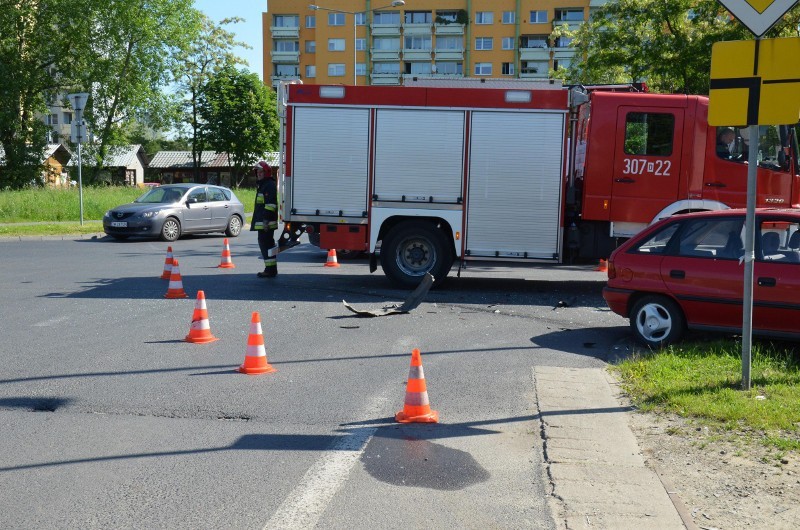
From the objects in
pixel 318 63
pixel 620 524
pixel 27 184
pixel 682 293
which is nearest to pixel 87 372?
pixel 620 524

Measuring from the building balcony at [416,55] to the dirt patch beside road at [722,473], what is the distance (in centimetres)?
7417

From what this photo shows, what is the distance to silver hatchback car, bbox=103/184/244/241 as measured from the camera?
861 inches

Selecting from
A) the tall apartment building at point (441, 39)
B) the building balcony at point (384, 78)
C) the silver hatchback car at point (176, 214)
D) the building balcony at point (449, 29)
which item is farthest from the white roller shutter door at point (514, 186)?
the building balcony at point (384, 78)

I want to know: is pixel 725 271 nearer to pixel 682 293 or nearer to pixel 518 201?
pixel 682 293

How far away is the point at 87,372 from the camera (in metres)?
7.37

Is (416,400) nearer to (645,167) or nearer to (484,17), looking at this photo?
(645,167)

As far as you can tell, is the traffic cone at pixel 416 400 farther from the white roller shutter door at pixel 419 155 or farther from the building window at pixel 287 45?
the building window at pixel 287 45

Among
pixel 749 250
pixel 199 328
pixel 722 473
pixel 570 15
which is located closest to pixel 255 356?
pixel 199 328

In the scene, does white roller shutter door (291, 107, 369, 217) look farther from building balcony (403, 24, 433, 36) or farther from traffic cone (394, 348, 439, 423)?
building balcony (403, 24, 433, 36)

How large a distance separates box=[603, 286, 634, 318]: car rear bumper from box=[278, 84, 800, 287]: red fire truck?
3479mm

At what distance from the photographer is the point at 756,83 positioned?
6199mm

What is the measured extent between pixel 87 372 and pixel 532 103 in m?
7.83

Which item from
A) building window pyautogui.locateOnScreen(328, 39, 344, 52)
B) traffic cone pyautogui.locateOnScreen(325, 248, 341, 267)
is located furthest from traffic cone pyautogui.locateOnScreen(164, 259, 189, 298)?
building window pyautogui.locateOnScreen(328, 39, 344, 52)

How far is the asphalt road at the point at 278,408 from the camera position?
438cm
